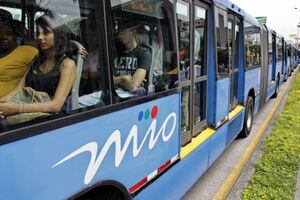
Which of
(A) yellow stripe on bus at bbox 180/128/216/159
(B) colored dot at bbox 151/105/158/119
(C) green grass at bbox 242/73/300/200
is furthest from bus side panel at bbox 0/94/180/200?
(C) green grass at bbox 242/73/300/200

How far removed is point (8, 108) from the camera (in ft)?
6.27

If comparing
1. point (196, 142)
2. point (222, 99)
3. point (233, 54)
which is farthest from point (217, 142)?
point (233, 54)

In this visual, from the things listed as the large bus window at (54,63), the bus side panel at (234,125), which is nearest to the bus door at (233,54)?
the bus side panel at (234,125)

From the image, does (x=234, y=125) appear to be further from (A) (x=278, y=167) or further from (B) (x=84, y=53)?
(B) (x=84, y=53)

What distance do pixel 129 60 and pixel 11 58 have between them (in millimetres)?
1062

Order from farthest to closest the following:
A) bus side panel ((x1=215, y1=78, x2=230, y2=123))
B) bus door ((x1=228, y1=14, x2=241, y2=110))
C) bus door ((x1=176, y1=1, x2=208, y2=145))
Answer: bus door ((x1=228, y1=14, x2=241, y2=110)), bus side panel ((x1=215, y1=78, x2=230, y2=123)), bus door ((x1=176, y1=1, x2=208, y2=145))

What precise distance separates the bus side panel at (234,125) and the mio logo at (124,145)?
2604mm

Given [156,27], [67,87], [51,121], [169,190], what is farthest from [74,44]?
[169,190]

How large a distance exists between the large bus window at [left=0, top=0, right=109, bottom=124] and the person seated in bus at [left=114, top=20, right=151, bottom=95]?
259 mm

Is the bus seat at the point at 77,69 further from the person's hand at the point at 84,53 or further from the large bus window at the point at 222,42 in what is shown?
the large bus window at the point at 222,42

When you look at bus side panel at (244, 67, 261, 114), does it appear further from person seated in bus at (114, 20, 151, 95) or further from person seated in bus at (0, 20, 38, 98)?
person seated in bus at (0, 20, 38, 98)

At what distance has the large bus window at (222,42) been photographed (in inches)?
204

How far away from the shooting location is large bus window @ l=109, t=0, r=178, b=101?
2.76m

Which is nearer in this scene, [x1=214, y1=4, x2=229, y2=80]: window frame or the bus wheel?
[x1=214, y1=4, x2=229, y2=80]: window frame
